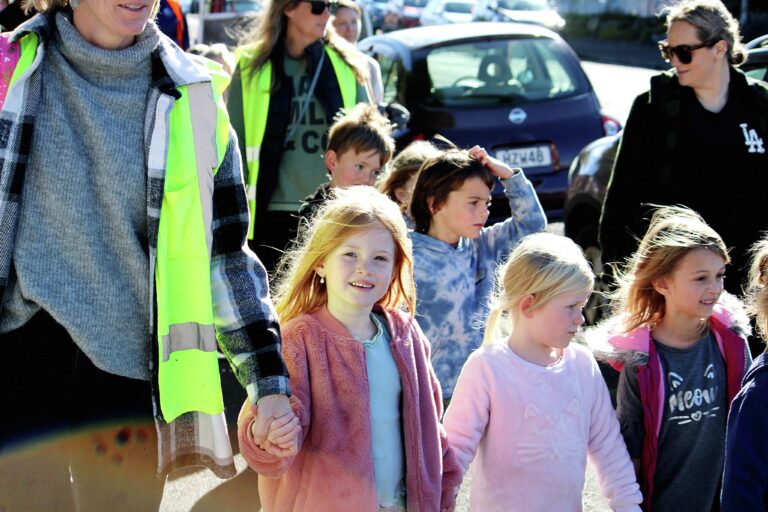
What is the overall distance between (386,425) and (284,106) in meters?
2.60

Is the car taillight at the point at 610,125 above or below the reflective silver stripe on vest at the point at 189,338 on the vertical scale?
below

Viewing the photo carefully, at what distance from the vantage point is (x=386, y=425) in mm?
2914

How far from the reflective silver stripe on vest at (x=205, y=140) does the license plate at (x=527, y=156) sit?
5622 mm

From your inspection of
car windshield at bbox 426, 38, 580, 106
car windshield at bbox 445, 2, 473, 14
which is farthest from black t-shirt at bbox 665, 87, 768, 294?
car windshield at bbox 445, 2, 473, 14

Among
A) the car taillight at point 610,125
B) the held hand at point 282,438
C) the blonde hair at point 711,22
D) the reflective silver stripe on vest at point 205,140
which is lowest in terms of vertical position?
the car taillight at point 610,125

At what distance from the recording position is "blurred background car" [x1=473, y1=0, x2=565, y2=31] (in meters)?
27.3

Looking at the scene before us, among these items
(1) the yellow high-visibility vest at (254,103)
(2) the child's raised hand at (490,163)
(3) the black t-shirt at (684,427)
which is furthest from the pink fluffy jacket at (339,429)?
(1) the yellow high-visibility vest at (254,103)

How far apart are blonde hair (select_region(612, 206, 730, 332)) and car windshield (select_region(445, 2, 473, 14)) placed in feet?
82.1

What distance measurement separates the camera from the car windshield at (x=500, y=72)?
847 centimetres

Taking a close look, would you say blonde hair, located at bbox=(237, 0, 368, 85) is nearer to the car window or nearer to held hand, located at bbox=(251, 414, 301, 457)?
held hand, located at bbox=(251, 414, 301, 457)

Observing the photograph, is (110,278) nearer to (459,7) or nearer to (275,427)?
(275,427)

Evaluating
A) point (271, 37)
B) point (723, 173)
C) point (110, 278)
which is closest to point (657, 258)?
point (723, 173)

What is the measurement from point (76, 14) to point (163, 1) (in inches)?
182

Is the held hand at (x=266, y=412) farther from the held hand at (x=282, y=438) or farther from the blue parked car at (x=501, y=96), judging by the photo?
the blue parked car at (x=501, y=96)
